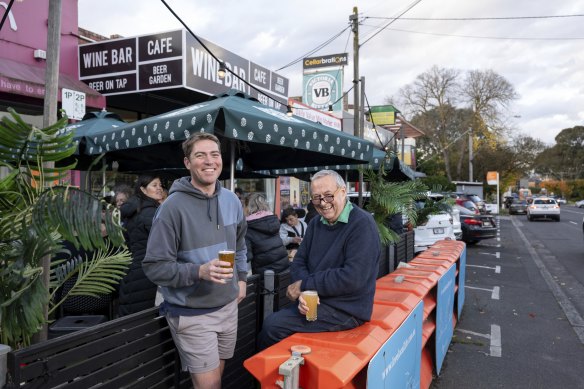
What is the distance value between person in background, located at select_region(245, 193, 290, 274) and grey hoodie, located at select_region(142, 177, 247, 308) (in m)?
1.88

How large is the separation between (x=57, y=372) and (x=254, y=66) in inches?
347

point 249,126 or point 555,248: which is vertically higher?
point 249,126

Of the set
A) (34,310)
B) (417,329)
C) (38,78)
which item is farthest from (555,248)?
(34,310)

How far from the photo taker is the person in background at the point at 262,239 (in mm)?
4504

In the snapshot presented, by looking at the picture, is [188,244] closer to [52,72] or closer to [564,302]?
[52,72]

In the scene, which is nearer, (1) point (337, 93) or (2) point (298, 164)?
(2) point (298, 164)

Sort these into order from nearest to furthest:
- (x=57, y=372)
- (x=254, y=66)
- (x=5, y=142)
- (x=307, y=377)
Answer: (x=57, y=372) < (x=5, y=142) < (x=307, y=377) < (x=254, y=66)

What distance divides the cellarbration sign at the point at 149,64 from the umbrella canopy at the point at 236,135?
218 cm

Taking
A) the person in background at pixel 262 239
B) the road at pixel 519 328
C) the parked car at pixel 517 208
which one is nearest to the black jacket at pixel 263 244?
the person in background at pixel 262 239

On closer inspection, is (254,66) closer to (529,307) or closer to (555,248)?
(529,307)

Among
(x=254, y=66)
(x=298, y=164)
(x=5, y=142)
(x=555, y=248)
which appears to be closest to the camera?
(x=5, y=142)

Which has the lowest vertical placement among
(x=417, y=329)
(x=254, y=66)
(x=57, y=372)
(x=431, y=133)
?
(x=417, y=329)

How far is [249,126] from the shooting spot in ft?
12.9

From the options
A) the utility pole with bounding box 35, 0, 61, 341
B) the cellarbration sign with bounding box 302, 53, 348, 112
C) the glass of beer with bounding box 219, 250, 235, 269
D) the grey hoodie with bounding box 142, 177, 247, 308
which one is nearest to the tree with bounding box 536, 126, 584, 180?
the cellarbration sign with bounding box 302, 53, 348, 112
